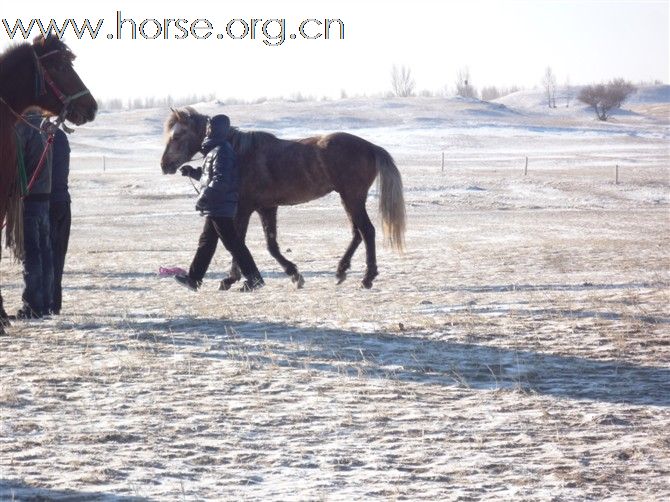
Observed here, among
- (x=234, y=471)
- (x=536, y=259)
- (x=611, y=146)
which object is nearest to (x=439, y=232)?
(x=536, y=259)

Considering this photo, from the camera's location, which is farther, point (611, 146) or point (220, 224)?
point (611, 146)

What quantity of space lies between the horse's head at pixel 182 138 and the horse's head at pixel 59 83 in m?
2.57

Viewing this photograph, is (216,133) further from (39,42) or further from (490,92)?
(490,92)

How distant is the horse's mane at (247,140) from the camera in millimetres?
11023

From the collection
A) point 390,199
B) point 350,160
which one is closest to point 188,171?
point 350,160

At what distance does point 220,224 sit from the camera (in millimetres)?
10156

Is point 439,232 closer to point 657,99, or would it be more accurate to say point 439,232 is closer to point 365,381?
point 365,381

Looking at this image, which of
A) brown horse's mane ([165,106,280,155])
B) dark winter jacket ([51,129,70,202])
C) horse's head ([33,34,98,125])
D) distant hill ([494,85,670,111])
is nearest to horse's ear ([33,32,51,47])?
horse's head ([33,34,98,125])

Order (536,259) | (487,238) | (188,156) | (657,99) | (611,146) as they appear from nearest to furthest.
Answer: (188,156)
(536,259)
(487,238)
(611,146)
(657,99)

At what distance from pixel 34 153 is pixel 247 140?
113 inches

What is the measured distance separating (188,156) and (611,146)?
50.3m

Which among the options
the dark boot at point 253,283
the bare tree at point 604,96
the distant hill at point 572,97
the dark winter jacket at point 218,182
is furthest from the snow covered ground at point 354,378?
the distant hill at point 572,97

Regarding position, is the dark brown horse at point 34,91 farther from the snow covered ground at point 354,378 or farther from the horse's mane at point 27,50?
the snow covered ground at point 354,378

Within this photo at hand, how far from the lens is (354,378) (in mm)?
6566
